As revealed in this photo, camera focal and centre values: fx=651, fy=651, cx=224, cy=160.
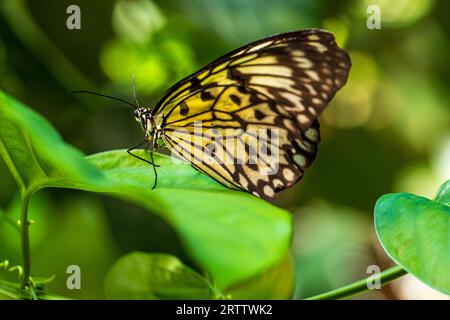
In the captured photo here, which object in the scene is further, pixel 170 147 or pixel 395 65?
pixel 395 65

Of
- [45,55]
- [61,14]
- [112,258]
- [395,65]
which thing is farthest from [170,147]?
[395,65]

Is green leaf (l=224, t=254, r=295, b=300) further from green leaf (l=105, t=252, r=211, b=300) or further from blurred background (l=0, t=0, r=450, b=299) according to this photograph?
blurred background (l=0, t=0, r=450, b=299)

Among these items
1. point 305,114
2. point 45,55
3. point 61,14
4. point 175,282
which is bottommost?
point 175,282

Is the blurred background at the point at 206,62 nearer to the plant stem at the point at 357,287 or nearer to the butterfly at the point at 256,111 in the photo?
the butterfly at the point at 256,111

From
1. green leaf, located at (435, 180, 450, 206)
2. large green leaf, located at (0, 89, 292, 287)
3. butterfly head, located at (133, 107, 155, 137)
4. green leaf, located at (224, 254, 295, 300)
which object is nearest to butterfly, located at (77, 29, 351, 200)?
butterfly head, located at (133, 107, 155, 137)

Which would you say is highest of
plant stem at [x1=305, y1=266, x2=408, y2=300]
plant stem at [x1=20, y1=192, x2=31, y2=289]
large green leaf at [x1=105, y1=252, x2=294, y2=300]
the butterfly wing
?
the butterfly wing

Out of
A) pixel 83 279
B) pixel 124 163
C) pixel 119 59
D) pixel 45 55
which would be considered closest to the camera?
pixel 124 163

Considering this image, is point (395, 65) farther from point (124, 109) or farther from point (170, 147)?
point (170, 147)

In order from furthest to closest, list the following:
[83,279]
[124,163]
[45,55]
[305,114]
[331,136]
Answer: [331,136]
[45,55]
[83,279]
[305,114]
[124,163]
